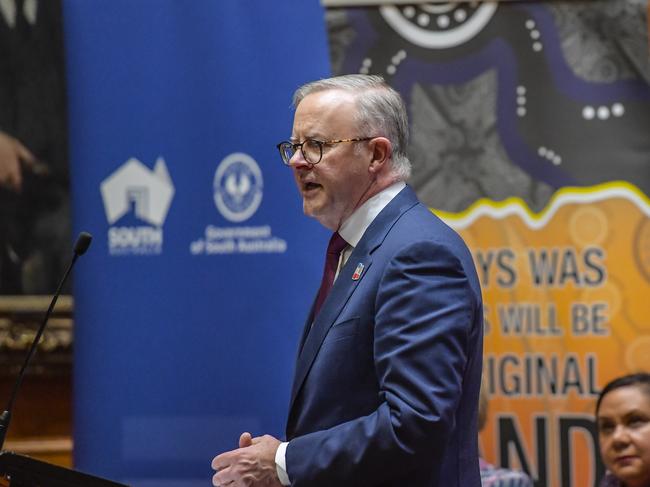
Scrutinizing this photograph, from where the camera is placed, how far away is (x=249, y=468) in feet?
6.41

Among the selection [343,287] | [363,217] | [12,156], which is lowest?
[343,287]

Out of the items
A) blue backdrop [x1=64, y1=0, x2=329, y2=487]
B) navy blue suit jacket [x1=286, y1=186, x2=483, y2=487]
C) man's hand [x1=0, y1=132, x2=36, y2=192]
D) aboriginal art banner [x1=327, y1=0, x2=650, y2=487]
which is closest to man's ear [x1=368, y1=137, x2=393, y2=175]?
navy blue suit jacket [x1=286, y1=186, x2=483, y2=487]

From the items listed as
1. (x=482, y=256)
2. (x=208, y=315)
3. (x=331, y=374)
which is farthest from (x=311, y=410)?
(x=482, y=256)

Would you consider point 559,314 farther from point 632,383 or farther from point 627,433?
point 627,433

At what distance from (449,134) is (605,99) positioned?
590mm

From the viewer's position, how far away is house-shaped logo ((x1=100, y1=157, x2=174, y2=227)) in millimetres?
3590

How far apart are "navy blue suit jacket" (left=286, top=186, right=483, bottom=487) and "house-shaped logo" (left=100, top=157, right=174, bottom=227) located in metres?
1.59

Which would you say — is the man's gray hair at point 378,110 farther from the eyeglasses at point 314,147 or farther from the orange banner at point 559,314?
the orange banner at point 559,314

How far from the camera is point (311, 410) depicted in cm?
202

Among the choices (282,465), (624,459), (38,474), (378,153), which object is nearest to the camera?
(38,474)

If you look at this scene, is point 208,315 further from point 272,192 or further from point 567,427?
point 567,427

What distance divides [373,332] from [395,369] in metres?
0.13

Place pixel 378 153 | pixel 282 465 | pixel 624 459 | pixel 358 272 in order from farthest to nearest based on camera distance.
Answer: pixel 624 459
pixel 378 153
pixel 358 272
pixel 282 465

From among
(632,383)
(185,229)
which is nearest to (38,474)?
(185,229)
